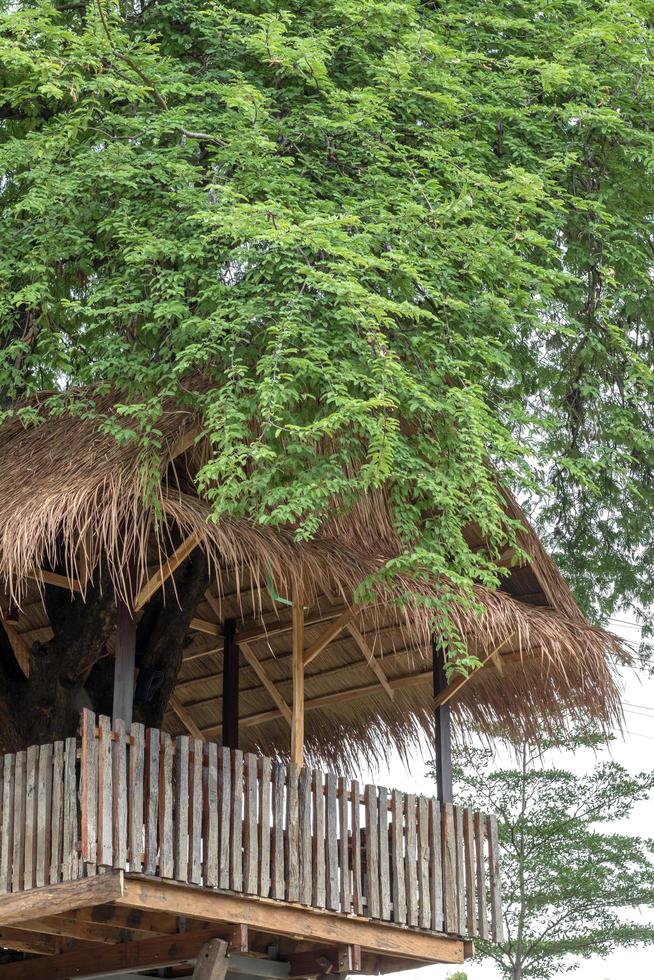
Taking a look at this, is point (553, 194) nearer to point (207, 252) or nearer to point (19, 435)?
point (207, 252)

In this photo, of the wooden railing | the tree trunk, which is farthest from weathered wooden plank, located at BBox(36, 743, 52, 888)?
the tree trunk

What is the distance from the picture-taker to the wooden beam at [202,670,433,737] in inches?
420

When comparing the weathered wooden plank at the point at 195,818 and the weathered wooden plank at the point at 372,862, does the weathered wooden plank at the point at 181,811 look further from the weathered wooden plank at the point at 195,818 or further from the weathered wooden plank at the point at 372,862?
the weathered wooden plank at the point at 372,862

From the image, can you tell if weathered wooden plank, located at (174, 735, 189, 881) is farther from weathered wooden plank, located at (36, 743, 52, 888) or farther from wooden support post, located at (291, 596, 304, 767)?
wooden support post, located at (291, 596, 304, 767)

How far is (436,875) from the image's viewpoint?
8.69 meters

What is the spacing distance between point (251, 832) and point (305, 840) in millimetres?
399

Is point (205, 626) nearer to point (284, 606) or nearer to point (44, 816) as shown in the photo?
point (284, 606)

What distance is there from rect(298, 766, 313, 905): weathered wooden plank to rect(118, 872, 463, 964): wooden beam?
95mm

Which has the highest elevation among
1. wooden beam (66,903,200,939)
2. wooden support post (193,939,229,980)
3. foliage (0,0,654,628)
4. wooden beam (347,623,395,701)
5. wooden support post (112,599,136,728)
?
foliage (0,0,654,628)

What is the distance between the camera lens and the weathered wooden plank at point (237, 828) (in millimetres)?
7539

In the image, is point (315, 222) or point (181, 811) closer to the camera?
point (181, 811)

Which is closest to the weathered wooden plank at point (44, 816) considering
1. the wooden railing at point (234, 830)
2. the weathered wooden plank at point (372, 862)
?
the wooden railing at point (234, 830)

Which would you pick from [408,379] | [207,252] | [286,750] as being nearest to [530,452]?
[408,379]

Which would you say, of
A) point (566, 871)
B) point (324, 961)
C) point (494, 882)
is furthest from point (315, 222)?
point (566, 871)
